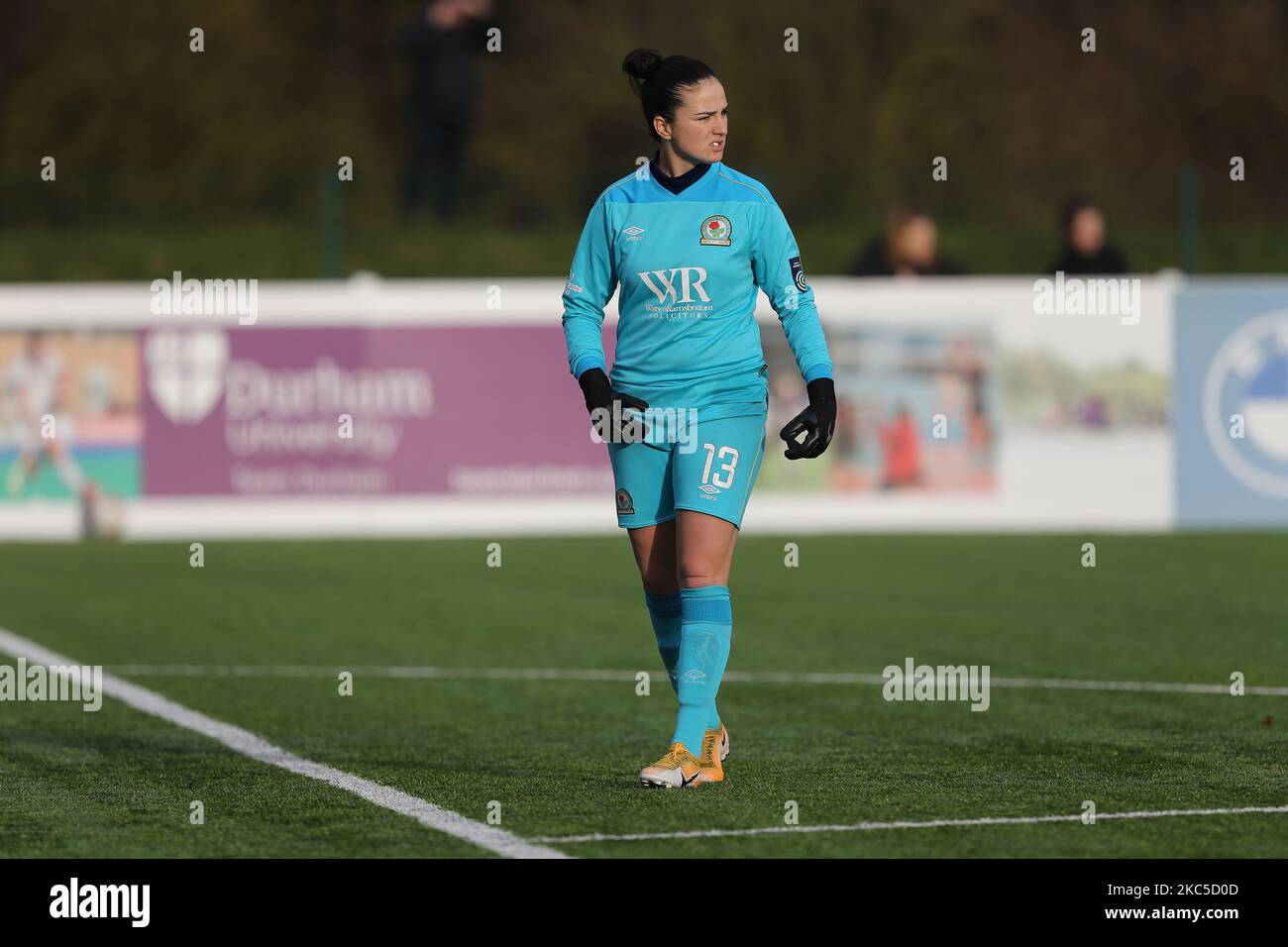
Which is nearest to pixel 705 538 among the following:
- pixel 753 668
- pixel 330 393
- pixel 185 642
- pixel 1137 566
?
pixel 753 668

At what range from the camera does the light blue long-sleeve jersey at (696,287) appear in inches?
277

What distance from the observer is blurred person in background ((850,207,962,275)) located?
731 inches

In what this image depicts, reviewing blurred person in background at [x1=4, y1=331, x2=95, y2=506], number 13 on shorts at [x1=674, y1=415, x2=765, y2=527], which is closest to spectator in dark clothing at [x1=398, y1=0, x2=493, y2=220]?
blurred person in background at [x1=4, y1=331, x2=95, y2=506]

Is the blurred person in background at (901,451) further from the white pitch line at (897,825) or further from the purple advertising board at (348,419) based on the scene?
the white pitch line at (897,825)

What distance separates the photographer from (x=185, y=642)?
11891mm

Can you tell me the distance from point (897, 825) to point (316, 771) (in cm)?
210

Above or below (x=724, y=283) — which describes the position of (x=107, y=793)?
below

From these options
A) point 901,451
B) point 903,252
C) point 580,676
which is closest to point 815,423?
point 580,676

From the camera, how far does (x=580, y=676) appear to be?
10.4 m

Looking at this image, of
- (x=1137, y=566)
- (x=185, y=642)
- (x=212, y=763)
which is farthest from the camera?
(x=1137, y=566)

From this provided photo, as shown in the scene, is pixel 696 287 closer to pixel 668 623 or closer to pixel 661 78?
pixel 661 78
